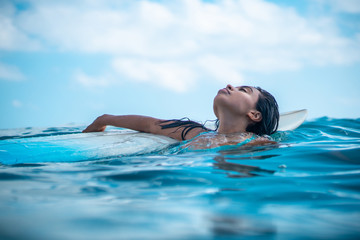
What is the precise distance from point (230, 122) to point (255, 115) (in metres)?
0.28

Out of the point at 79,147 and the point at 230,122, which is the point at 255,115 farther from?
the point at 79,147

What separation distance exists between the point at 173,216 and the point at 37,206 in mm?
574

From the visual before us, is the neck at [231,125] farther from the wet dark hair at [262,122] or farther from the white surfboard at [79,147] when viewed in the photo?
the white surfboard at [79,147]

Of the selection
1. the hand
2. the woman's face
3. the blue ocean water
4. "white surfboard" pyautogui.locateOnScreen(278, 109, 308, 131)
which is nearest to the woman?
the woman's face

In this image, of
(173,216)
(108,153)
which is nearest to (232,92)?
(108,153)

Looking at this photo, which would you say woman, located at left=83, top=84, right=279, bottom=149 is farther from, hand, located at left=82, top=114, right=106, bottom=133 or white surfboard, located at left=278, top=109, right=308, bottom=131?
white surfboard, located at left=278, top=109, right=308, bottom=131

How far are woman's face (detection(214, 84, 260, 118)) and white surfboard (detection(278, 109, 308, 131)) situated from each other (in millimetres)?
1190

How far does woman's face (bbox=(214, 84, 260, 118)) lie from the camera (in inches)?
131

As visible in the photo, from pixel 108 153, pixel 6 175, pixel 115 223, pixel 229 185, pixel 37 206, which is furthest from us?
pixel 108 153

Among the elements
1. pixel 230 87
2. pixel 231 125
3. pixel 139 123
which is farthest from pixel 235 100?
pixel 139 123

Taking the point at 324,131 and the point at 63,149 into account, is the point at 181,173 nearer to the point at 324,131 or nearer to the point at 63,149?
the point at 63,149

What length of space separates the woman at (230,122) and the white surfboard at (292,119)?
2.67 feet

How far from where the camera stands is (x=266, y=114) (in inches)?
141

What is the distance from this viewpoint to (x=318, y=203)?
1505 mm
